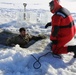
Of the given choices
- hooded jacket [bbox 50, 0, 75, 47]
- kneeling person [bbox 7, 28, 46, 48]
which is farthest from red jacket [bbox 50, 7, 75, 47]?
kneeling person [bbox 7, 28, 46, 48]

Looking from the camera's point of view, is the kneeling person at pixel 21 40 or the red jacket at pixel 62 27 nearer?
the red jacket at pixel 62 27

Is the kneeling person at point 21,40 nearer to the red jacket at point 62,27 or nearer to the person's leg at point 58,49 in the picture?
the person's leg at point 58,49

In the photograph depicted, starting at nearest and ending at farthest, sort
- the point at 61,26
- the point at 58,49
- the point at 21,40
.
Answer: the point at 61,26 < the point at 58,49 < the point at 21,40

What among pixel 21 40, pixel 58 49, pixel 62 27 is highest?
pixel 62 27

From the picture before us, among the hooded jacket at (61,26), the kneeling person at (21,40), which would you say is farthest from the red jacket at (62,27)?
the kneeling person at (21,40)

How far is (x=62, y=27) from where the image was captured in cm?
675

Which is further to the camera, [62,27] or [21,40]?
[21,40]

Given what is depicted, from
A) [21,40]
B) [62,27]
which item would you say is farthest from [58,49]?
[21,40]

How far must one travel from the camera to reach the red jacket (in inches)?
261

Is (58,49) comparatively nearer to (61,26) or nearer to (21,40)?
(61,26)

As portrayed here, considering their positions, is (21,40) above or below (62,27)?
below

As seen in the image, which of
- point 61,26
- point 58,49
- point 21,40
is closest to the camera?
point 61,26

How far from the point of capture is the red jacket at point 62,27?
6641 mm

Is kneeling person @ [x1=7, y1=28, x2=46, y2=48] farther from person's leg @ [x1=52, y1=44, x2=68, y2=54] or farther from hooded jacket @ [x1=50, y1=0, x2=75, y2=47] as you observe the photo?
hooded jacket @ [x1=50, y1=0, x2=75, y2=47]
